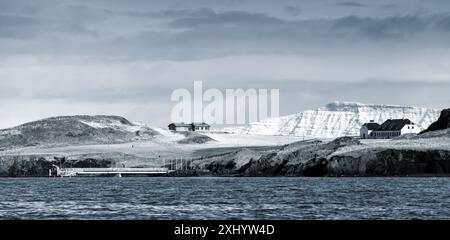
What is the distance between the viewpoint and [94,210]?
7125 cm

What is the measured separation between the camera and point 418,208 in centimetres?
7306

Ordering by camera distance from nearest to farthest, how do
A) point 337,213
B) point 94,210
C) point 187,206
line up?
point 337,213 → point 94,210 → point 187,206

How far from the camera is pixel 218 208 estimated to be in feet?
239

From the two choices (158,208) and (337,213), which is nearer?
(337,213)
